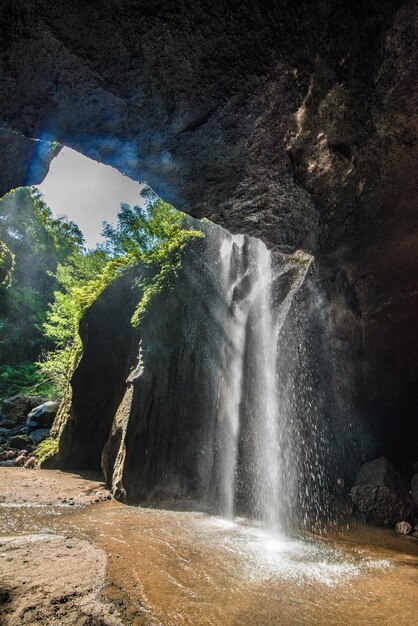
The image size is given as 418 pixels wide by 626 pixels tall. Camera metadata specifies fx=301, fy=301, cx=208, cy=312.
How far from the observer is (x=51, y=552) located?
9.33 feet

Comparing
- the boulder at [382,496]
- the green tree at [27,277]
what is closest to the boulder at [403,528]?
the boulder at [382,496]

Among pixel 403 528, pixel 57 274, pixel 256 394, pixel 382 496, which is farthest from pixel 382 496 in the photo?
pixel 57 274

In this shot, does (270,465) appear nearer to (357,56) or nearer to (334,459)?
(334,459)

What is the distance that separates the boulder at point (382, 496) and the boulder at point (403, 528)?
269 mm

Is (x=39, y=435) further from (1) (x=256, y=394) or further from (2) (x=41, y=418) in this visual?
(1) (x=256, y=394)

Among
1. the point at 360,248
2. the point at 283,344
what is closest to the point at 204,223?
the point at 283,344

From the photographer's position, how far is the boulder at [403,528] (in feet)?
17.5

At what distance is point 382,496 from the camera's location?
6.06m

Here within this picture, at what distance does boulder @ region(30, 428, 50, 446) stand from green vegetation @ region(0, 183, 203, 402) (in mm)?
1871

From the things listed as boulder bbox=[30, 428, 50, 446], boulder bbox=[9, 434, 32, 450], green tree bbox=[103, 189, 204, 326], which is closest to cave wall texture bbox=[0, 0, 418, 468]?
green tree bbox=[103, 189, 204, 326]

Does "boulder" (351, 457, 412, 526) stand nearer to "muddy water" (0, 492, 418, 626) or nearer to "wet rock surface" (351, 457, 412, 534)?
"wet rock surface" (351, 457, 412, 534)

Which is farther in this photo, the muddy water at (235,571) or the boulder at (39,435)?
the boulder at (39,435)

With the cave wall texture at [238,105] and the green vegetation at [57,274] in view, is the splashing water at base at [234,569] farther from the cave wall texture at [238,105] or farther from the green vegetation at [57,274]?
the green vegetation at [57,274]

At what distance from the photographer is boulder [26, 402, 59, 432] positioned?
39.8 feet
